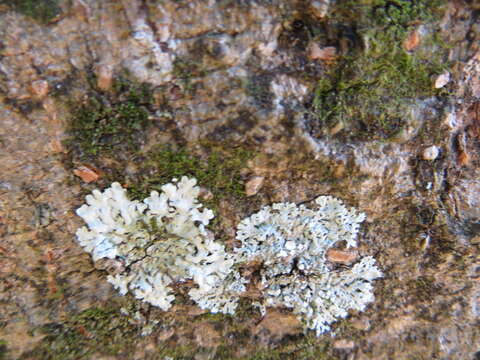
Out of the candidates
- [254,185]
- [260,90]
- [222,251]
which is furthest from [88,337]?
[260,90]

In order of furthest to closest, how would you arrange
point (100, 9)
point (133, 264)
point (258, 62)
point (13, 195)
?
point (133, 264) < point (13, 195) < point (258, 62) < point (100, 9)

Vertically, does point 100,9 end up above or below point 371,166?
above

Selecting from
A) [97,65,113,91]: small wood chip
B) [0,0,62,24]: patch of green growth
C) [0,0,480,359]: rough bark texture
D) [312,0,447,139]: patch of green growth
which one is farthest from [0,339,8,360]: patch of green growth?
[312,0,447,139]: patch of green growth

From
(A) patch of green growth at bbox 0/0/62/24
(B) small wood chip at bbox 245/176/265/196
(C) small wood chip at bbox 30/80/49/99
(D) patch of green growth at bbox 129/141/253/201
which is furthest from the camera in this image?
(B) small wood chip at bbox 245/176/265/196

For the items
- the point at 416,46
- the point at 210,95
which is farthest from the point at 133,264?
the point at 416,46

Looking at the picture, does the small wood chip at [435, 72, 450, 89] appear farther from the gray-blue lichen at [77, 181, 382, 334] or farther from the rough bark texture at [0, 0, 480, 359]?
the gray-blue lichen at [77, 181, 382, 334]

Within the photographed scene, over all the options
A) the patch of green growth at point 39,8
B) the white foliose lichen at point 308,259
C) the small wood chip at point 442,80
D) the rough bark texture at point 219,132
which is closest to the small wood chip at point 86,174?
the rough bark texture at point 219,132

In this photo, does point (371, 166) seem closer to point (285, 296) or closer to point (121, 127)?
point (285, 296)
